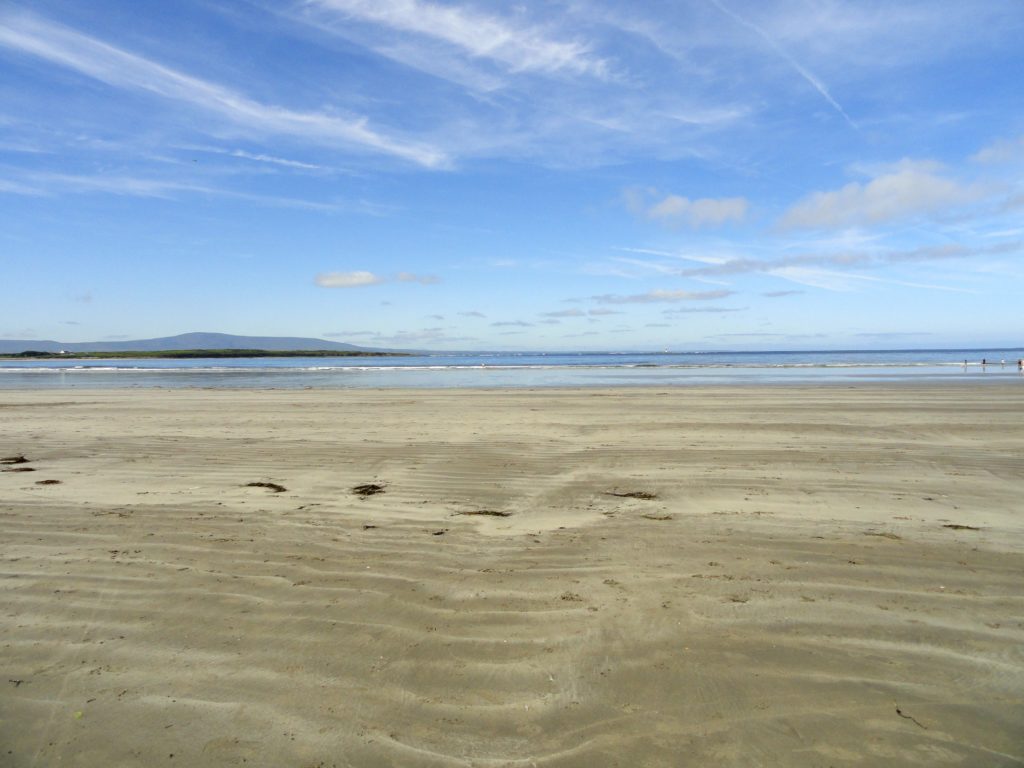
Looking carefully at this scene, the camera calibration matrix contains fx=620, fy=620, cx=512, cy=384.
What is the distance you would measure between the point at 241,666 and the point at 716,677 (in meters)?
2.67

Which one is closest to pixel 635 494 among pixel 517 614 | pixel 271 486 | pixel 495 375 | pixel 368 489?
pixel 368 489

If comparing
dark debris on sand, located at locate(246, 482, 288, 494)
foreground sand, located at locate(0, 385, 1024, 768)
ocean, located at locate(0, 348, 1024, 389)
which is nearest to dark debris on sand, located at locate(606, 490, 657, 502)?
foreground sand, located at locate(0, 385, 1024, 768)

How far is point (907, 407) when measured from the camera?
57.3ft

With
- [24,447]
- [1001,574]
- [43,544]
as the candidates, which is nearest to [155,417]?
[24,447]

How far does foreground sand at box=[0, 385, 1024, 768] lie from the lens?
2.94 m

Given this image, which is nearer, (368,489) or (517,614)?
(517,614)

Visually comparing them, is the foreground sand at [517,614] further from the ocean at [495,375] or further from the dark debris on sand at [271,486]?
the ocean at [495,375]

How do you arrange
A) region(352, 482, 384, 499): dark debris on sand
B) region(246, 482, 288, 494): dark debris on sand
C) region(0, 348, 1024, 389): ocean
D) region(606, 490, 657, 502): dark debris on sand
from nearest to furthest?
region(606, 490, 657, 502): dark debris on sand, region(352, 482, 384, 499): dark debris on sand, region(246, 482, 288, 494): dark debris on sand, region(0, 348, 1024, 389): ocean

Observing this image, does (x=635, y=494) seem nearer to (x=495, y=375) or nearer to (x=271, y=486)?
(x=271, y=486)

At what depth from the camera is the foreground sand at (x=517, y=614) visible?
2.94m

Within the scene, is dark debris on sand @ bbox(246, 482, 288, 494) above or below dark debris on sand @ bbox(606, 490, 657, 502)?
below

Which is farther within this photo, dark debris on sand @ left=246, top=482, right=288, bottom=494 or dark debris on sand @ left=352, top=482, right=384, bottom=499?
dark debris on sand @ left=246, top=482, right=288, bottom=494

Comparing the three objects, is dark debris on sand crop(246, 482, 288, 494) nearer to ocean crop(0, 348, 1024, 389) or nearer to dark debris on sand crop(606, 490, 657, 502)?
dark debris on sand crop(606, 490, 657, 502)

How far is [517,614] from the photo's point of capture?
13.8 ft
